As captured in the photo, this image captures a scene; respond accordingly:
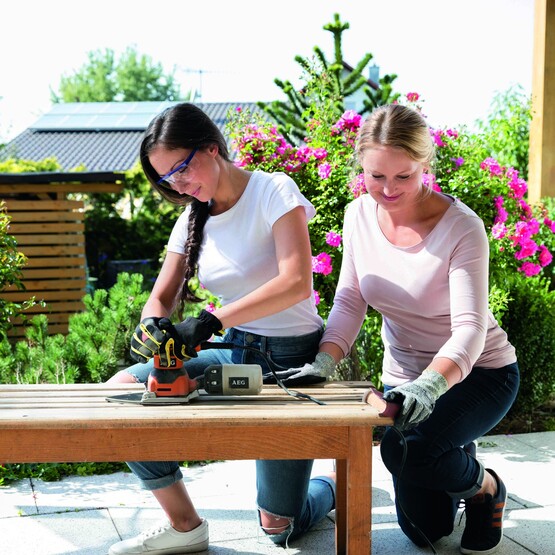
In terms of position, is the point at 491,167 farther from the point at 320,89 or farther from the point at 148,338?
the point at 148,338

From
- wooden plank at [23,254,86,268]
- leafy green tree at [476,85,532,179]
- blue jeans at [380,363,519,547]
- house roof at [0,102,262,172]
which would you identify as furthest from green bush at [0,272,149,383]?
house roof at [0,102,262,172]

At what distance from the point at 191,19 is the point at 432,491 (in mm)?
60432

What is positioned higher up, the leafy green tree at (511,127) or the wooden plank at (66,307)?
the leafy green tree at (511,127)

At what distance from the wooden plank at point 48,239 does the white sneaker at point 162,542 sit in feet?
19.2

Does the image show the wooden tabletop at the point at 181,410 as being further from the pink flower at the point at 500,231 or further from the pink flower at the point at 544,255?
the pink flower at the point at 544,255

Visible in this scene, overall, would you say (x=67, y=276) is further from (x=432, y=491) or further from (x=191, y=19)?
(x=191, y=19)

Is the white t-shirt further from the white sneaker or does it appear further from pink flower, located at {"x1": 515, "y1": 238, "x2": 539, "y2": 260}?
pink flower, located at {"x1": 515, "y1": 238, "x2": 539, "y2": 260}

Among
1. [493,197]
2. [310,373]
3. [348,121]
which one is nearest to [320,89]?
[348,121]

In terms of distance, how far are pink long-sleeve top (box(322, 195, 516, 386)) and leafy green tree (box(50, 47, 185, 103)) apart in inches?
2452

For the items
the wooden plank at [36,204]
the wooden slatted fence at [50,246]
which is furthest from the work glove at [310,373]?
the wooden plank at [36,204]

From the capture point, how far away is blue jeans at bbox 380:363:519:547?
98.7 inches

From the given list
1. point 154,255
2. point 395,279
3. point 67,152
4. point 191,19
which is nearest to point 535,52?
point 395,279

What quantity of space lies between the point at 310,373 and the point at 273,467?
435mm

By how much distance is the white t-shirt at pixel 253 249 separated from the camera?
2.68 metres
